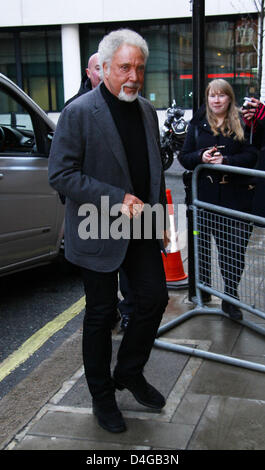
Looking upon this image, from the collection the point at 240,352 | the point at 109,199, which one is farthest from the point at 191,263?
the point at 109,199

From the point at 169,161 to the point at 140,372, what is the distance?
9775 mm

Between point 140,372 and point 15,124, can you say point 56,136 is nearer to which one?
point 140,372

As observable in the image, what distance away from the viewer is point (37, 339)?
173 inches

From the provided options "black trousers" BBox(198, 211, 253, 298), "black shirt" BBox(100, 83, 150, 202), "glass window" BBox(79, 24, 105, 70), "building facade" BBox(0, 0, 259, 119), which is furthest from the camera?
"glass window" BBox(79, 24, 105, 70)

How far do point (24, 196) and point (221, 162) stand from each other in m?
1.74

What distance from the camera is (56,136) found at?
110 inches

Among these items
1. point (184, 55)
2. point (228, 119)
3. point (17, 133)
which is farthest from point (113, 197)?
point (184, 55)

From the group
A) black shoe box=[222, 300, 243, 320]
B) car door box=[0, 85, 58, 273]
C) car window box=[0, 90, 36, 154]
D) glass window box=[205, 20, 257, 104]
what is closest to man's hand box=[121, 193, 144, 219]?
black shoe box=[222, 300, 243, 320]

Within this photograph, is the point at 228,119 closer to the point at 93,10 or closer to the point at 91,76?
the point at 91,76

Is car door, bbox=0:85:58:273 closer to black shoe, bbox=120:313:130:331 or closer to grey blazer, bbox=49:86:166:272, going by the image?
black shoe, bbox=120:313:130:331

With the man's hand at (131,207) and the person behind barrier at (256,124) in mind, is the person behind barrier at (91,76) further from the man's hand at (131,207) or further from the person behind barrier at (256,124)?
the man's hand at (131,207)

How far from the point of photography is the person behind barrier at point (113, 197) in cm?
275

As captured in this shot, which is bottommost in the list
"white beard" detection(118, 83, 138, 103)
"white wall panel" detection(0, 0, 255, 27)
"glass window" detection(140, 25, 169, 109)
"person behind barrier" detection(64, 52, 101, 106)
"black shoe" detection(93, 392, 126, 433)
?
"black shoe" detection(93, 392, 126, 433)

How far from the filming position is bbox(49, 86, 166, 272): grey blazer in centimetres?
275
